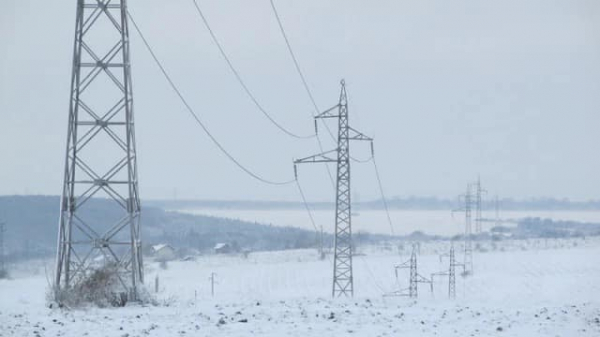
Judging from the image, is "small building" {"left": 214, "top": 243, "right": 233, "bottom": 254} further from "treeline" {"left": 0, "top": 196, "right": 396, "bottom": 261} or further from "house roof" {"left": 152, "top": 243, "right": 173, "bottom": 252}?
"house roof" {"left": 152, "top": 243, "right": 173, "bottom": 252}

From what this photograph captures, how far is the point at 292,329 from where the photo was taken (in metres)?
17.0

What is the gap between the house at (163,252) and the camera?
11474 centimetres

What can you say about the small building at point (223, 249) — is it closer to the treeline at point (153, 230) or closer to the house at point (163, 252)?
the treeline at point (153, 230)

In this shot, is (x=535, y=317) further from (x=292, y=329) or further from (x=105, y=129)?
(x=105, y=129)

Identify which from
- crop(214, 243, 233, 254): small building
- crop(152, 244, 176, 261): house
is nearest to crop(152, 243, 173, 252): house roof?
crop(152, 244, 176, 261): house

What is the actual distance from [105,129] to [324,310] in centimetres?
813

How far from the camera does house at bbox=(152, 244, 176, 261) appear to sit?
376 feet

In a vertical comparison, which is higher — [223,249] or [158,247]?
[158,247]

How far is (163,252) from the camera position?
4626 inches

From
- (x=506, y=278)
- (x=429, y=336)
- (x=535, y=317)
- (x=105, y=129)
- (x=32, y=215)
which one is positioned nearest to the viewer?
(x=429, y=336)

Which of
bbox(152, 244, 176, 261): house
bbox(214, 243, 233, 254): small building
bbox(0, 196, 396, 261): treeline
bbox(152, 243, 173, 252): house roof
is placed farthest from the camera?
bbox(214, 243, 233, 254): small building

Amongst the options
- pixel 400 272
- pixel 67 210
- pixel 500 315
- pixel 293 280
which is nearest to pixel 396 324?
pixel 500 315

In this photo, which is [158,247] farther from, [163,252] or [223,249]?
[223,249]

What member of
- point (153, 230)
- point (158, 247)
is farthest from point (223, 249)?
point (158, 247)
